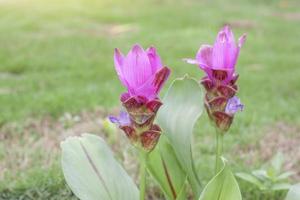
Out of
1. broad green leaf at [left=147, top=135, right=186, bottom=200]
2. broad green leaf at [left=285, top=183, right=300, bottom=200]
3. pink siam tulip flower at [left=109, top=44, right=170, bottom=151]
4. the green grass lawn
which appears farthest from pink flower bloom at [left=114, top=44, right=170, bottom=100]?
the green grass lawn

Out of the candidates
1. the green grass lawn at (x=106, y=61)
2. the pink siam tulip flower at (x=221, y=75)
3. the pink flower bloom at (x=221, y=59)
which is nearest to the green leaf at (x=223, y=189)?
the pink siam tulip flower at (x=221, y=75)

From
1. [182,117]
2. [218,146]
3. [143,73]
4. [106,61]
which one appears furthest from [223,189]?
[106,61]

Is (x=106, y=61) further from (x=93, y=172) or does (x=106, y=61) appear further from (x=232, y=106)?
(x=232, y=106)

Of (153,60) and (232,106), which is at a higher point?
(153,60)

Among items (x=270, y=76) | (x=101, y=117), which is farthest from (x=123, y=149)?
(x=270, y=76)

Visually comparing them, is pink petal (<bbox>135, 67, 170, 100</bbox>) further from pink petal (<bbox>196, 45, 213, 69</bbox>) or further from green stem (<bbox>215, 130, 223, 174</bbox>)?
green stem (<bbox>215, 130, 223, 174</bbox>)

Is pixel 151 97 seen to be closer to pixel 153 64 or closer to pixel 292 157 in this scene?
pixel 153 64

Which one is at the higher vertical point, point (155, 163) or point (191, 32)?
point (155, 163)

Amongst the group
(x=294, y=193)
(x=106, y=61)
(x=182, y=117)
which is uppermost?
(x=182, y=117)
